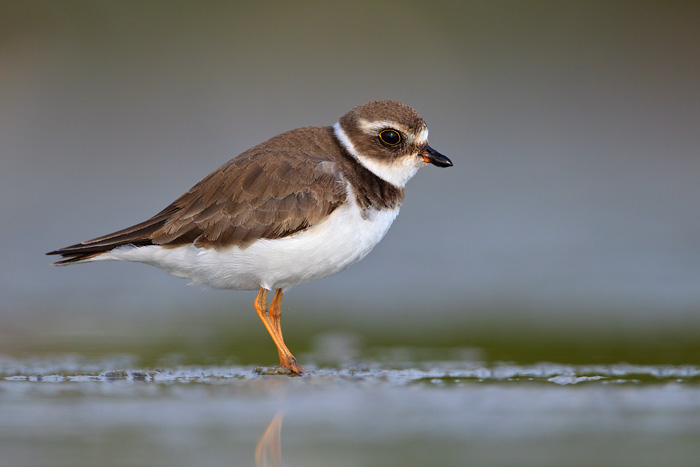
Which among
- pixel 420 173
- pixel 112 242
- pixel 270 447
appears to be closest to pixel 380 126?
pixel 112 242

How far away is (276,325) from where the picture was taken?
7016 mm

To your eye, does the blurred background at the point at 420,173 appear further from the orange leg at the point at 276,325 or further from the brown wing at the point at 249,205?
the brown wing at the point at 249,205

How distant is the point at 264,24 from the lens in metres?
17.0

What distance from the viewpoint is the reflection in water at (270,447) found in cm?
394

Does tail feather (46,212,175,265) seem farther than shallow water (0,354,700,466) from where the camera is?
Yes

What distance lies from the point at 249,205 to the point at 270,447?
8.83ft

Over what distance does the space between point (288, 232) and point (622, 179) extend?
10.1 meters

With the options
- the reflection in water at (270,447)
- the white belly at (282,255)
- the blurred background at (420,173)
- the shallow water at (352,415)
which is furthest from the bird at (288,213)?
the reflection in water at (270,447)

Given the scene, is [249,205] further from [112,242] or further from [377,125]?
[377,125]

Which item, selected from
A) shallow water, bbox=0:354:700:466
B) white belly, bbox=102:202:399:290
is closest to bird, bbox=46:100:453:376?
white belly, bbox=102:202:399:290

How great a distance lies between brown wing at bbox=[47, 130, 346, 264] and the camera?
646 centimetres

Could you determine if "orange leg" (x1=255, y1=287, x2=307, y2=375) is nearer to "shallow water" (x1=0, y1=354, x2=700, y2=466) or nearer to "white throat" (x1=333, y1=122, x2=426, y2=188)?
"shallow water" (x1=0, y1=354, x2=700, y2=466)

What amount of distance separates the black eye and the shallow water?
5.42ft

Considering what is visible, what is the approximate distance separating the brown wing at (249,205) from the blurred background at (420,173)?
1002 mm
